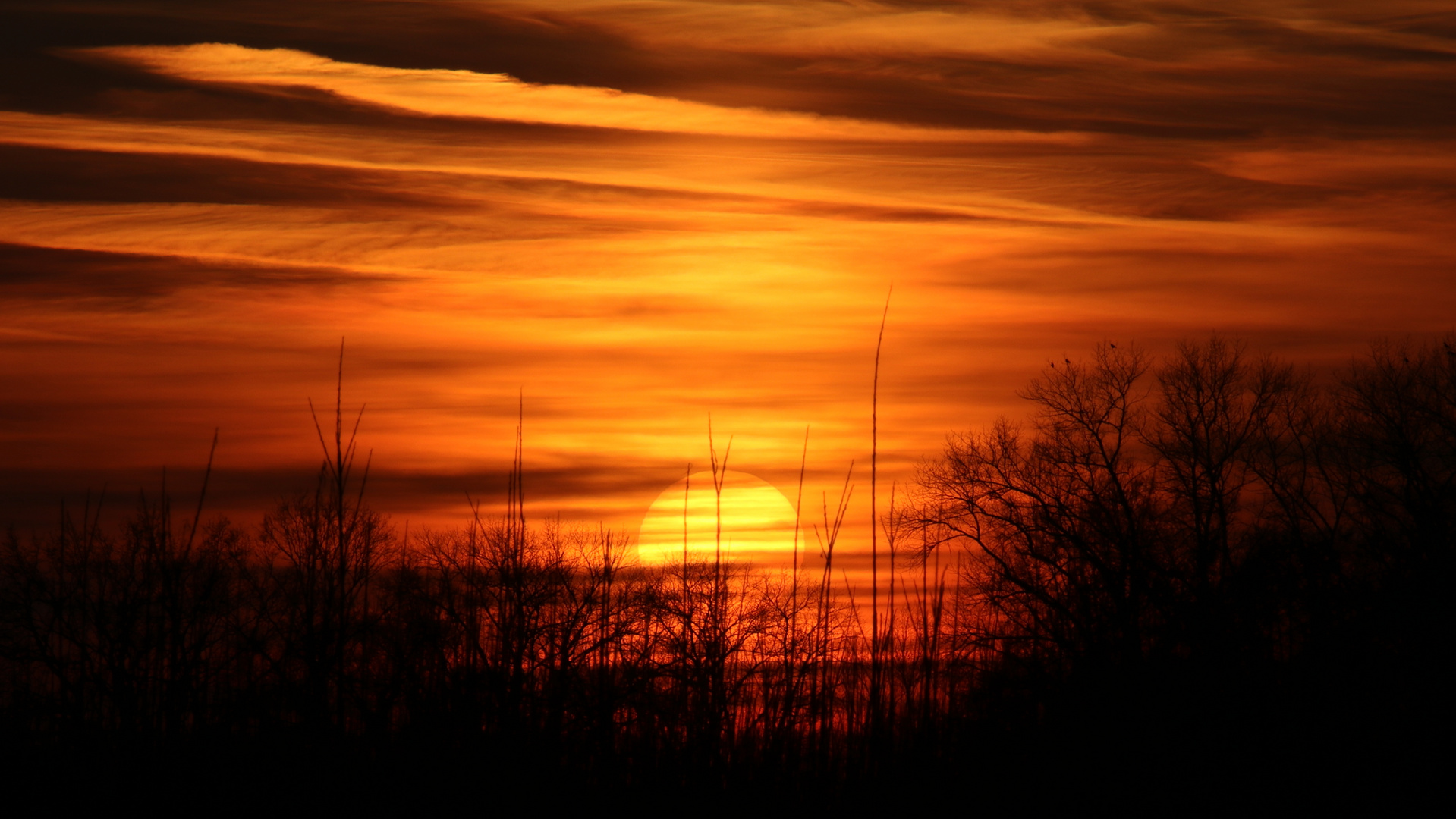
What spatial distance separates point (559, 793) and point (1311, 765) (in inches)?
636

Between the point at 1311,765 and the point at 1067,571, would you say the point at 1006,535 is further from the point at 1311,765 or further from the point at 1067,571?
the point at 1311,765

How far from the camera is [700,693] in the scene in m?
14.8

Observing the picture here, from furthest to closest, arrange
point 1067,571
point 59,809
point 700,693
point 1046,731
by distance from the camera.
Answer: point 1067,571, point 1046,731, point 700,693, point 59,809

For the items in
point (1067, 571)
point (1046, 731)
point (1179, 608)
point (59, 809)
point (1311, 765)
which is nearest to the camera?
point (59, 809)

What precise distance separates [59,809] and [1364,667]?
27.2m

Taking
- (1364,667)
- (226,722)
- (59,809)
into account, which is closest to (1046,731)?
(1364,667)

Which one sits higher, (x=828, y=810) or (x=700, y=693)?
(x=700, y=693)

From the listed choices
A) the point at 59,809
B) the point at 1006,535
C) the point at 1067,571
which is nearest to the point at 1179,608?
the point at 1067,571

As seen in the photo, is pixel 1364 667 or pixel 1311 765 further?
pixel 1364 667

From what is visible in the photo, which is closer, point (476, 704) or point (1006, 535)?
point (476, 704)

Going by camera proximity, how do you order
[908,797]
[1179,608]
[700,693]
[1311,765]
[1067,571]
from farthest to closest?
1. [1067,571]
2. [1179,608]
3. [1311,765]
4. [700,693]
5. [908,797]

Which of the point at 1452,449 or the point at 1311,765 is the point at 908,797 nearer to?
the point at 1311,765

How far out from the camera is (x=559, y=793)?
42.5ft

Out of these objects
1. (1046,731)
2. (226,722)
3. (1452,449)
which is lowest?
(1046,731)
